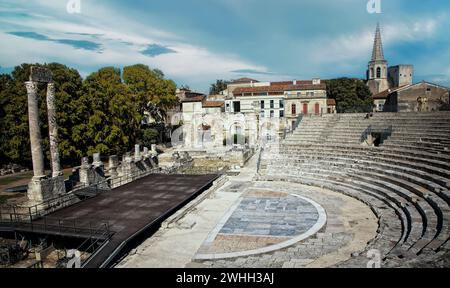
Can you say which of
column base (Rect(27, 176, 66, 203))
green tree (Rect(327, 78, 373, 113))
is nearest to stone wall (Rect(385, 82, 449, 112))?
green tree (Rect(327, 78, 373, 113))

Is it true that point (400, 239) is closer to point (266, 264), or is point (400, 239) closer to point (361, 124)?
point (266, 264)

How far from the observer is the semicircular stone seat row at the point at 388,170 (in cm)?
884

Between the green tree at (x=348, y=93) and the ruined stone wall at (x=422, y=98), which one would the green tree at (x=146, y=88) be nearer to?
the ruined stone wall at (x=422, y=98)

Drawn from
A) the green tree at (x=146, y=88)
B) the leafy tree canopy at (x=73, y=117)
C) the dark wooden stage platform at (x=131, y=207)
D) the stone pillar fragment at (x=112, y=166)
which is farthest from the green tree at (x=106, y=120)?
the dark wooden stage platform at (x=131, y=207)

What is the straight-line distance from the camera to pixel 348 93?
185ft

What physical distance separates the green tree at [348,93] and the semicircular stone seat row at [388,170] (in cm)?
3140

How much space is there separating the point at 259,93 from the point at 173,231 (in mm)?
40116

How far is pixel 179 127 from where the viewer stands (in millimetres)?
51781

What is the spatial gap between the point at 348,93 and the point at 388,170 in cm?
4349

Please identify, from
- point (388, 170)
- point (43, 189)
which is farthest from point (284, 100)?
point (43, 189)
